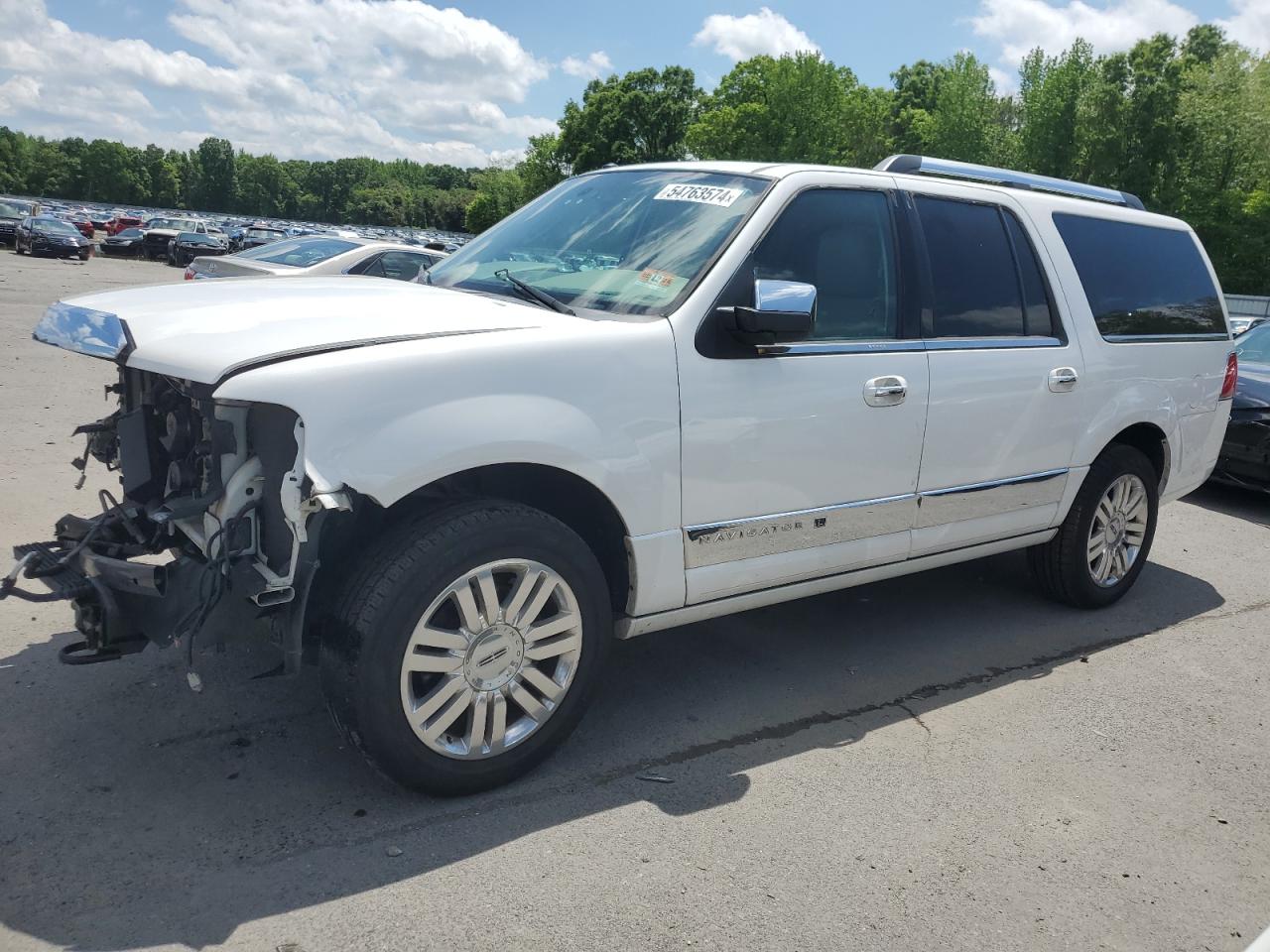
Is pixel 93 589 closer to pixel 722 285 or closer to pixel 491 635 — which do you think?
pixel 491 635

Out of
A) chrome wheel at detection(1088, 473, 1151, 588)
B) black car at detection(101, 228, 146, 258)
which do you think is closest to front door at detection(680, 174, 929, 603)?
chrome wheel at detection(1088, 473, 1151, 588)

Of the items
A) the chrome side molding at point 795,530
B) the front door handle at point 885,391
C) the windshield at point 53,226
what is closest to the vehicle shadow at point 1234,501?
the chrome side molding at point 795,530

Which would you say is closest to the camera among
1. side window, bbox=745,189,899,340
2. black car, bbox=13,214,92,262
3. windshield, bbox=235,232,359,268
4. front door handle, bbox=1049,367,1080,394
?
side window, bbox=745,189,899,340

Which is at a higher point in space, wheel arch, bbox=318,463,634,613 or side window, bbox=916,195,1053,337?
side window, bbox=916,195,1053,337

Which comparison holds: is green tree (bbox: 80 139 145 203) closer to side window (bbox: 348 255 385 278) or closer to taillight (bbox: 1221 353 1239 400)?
side window (bbox: 348 255 385 278)

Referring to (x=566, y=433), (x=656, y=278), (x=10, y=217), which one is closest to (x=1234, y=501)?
(x=656, y=278)

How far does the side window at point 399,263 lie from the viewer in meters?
12.0

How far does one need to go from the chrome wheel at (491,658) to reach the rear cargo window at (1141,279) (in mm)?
3209

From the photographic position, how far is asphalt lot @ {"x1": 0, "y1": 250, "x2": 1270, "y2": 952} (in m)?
2.66

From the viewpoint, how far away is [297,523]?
2.71m

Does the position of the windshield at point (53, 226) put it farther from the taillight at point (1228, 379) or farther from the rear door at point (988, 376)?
the taillight at point (1228, 379)

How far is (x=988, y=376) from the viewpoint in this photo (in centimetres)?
424

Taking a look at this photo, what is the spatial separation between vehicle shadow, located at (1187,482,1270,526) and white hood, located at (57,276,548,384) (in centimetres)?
702

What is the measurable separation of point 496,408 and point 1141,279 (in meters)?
3.84
